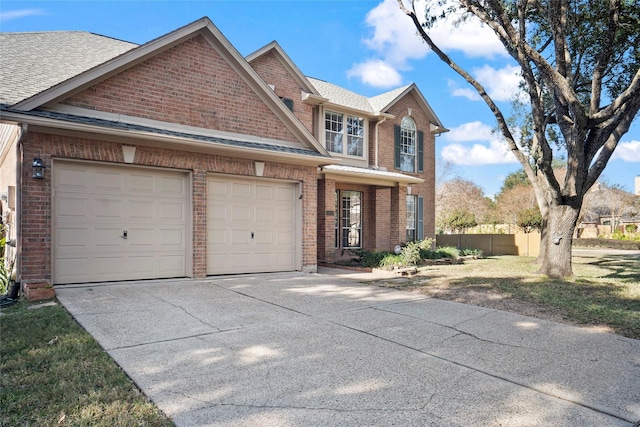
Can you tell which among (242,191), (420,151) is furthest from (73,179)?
(420,151)

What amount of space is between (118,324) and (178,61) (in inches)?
248

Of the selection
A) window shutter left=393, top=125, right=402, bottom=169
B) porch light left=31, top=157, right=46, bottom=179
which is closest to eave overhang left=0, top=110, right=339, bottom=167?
porch light left=31, top=157, right=46, bottom=179

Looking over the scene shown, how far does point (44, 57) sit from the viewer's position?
412 inches

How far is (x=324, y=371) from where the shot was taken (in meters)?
4.00

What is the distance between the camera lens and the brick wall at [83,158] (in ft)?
23.8

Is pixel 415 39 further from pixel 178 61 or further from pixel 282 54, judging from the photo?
pixel 178 61

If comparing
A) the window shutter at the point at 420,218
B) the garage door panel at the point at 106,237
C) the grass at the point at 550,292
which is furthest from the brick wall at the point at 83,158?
the window shutter at the point at 420,218

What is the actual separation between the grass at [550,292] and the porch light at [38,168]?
7.52 meters

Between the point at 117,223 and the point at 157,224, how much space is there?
31.8 inches

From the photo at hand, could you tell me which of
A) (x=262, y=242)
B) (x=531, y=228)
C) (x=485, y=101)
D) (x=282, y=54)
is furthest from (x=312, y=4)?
(x=531, y=228)

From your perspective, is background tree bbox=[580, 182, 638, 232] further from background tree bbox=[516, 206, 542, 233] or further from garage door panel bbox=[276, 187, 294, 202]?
garage door panel bbox=[276, 187, 294, 202]

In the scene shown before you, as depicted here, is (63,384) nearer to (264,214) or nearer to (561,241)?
(264,214)

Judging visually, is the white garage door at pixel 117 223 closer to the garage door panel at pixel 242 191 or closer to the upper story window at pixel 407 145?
the garage door panel at pixel 242 191

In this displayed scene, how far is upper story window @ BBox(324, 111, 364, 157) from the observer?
1570 cm
